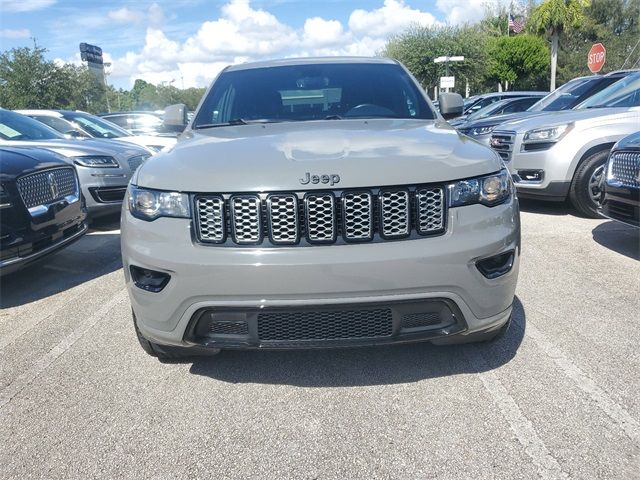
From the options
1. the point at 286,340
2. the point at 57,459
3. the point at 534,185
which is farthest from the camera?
the point at 534,185

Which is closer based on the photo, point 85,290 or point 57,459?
point 57,459

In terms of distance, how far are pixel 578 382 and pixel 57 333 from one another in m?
3.22

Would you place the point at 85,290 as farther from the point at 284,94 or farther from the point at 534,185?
the point at 534,185

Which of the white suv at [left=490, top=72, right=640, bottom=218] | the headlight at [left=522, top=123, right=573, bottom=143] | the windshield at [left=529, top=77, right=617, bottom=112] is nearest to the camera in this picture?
the white suv at [left=490, top=72, right=640, bottom=218]

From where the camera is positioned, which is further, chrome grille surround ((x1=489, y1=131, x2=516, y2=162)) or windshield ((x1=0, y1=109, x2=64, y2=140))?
chrome grille surround ((x1=489, y1=131, x2=516, y2=162))

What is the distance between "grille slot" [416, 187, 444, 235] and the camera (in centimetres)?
232

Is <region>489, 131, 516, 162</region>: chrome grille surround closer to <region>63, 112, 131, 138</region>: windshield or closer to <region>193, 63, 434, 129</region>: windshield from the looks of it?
<region>193, 63, 434, 129</region>: windshield

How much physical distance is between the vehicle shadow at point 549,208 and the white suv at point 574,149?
1.34 ft

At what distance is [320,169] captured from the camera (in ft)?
7.59

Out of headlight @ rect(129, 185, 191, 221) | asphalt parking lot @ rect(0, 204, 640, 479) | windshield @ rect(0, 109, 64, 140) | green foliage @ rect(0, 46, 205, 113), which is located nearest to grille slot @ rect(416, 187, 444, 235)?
asphalt parking lot @ rect(0, 204, 640, 479)

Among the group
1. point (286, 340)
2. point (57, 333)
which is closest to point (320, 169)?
point (286, 340)

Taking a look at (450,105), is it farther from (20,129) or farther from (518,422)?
(20,129)

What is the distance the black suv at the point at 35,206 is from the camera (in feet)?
12.9

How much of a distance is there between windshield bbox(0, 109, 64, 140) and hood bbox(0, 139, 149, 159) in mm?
148
